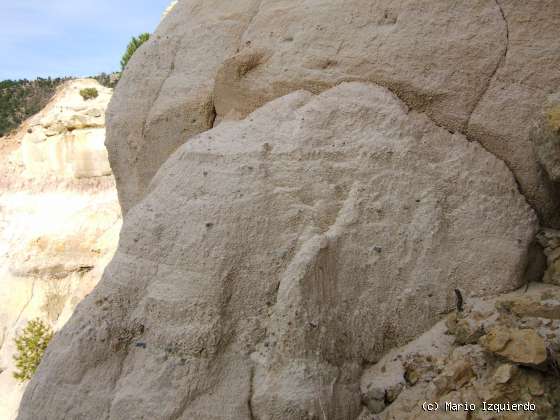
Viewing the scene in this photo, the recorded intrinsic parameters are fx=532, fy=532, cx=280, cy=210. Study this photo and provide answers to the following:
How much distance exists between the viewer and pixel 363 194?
2.70 metres

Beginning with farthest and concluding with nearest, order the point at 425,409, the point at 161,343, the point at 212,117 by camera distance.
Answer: the point at 212,117, the point at 161,343, the point at 425,409

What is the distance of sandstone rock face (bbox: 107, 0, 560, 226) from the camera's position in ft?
9.05

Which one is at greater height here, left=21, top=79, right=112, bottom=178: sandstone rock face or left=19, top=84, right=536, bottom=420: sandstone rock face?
left=21, top=79, right=112, bottom=178: sandstone rock face

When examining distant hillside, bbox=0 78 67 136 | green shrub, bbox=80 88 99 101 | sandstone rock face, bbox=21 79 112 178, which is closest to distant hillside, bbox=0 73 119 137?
distant hillside, bbox=0 78 67 136

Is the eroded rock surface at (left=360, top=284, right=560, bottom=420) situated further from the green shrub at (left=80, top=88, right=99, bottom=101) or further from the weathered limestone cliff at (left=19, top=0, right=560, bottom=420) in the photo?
the green shrub at (left=80, top=88, right=99, bottom=101)

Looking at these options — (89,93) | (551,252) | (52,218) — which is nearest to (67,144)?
(89,93)

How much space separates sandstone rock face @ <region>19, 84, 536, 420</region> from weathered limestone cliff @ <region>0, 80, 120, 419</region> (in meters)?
10.1

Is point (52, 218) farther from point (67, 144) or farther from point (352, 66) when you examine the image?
point (352, 66)

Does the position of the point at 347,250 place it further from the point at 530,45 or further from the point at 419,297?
the point at 530,45

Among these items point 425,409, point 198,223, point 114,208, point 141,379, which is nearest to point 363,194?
point 198,223

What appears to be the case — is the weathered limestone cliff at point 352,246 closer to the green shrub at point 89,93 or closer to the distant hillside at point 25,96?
the green shrub at point 89,93

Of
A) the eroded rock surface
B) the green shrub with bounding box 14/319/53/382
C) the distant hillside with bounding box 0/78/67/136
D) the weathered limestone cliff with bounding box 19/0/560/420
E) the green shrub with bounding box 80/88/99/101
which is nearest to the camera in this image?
the eroded rock surface

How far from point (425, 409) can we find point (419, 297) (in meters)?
0.56

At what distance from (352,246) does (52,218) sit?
12381 mm
